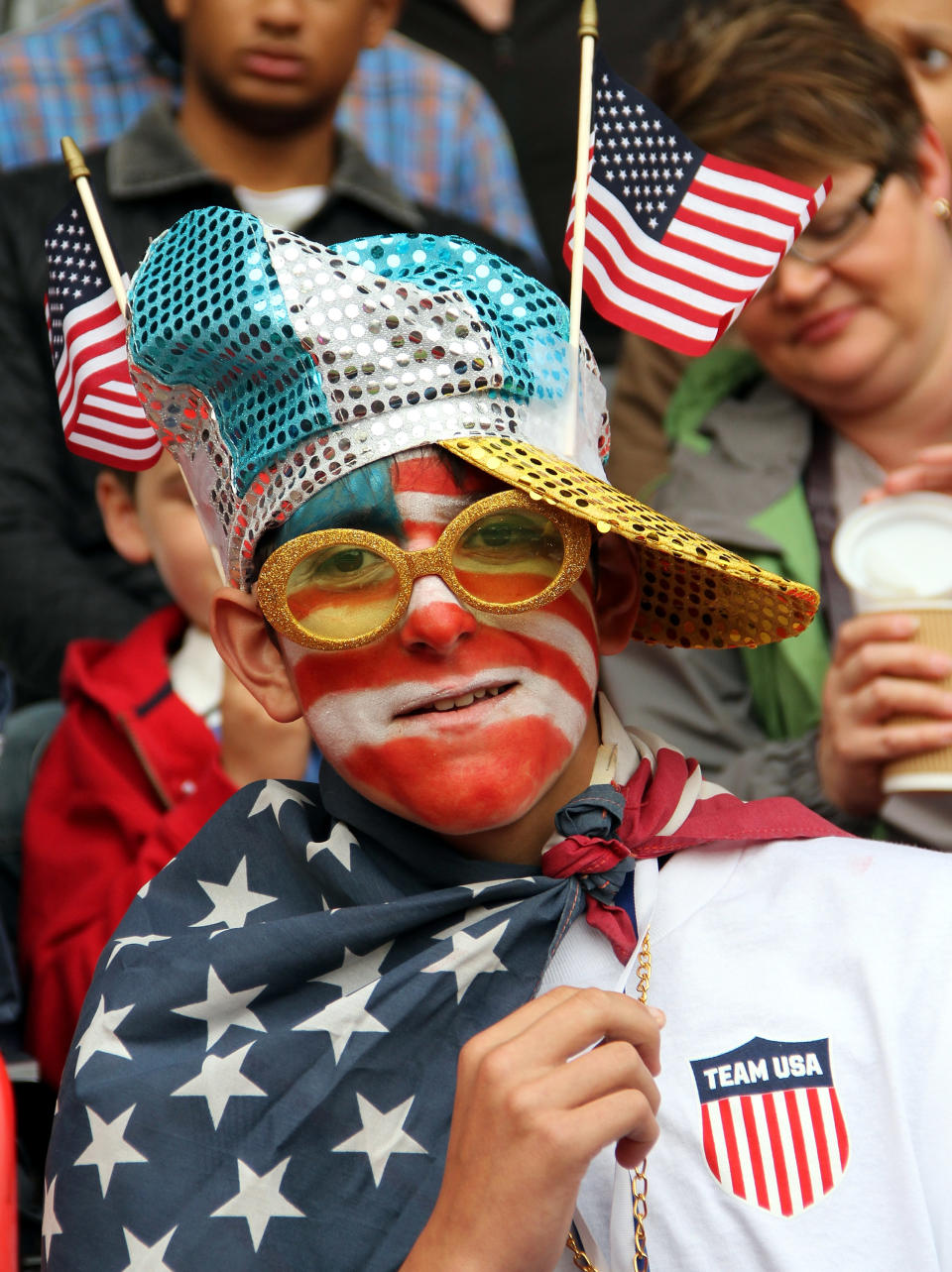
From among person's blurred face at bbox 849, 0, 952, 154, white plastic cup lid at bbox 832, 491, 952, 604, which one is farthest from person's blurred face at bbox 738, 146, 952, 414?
person's blurred face at bbox 849, 0, 952, 154

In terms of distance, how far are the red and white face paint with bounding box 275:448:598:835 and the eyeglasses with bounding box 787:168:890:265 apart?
1668mm

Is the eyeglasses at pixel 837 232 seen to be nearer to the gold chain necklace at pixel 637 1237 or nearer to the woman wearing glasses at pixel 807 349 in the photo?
the woman wearing glasses at pixel 807 349

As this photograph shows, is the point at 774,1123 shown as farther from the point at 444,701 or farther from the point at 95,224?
the point at 95,224

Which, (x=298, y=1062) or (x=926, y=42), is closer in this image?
(x=298, y=1062)

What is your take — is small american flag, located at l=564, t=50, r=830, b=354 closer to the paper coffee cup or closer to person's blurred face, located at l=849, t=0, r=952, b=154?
the paper coffee cup

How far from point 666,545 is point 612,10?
3.99 meters

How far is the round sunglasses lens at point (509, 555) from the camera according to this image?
6.59 ft

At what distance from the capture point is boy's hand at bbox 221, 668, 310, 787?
3.17 meters

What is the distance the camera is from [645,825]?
86.7 inches

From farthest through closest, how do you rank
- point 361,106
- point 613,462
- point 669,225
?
point 361,106 < point 613,462 < point 669,225

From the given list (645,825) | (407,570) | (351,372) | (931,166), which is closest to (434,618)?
(407,570)

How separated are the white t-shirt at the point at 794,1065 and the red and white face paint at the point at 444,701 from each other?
0.25 metres

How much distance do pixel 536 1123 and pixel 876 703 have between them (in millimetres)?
1377

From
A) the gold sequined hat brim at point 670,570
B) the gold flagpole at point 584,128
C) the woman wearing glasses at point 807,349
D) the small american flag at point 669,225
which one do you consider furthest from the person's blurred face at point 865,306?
the gold sequined hat brim at point 670,570
